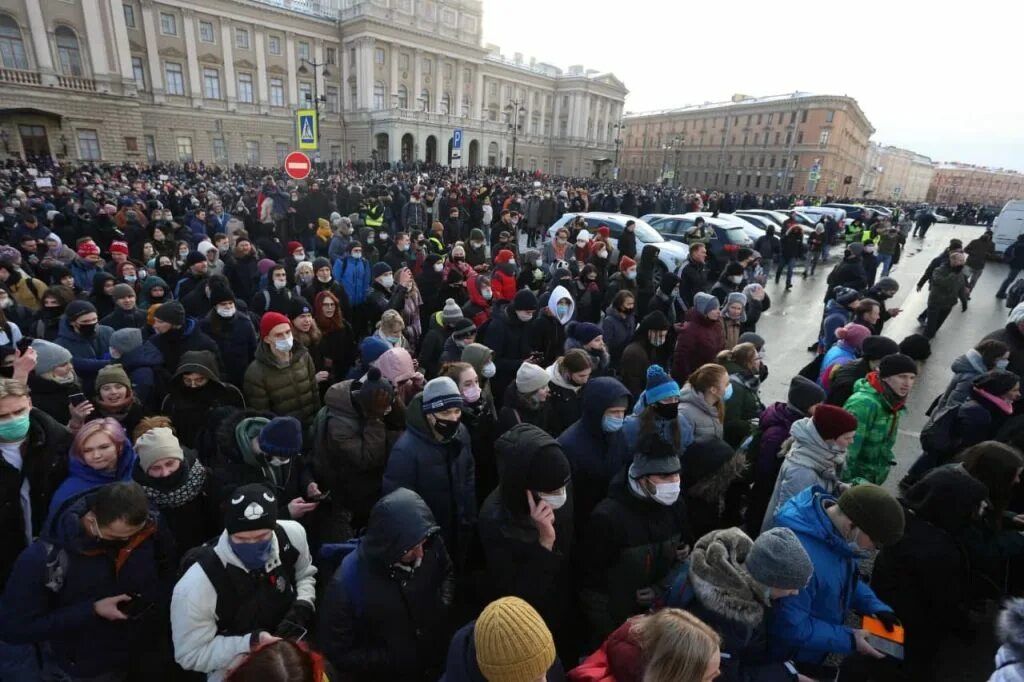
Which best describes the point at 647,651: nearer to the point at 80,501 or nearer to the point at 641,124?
the point at 80,501

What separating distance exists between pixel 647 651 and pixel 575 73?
3601 inches

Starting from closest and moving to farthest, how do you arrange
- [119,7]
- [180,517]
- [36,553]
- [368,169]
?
[36,553] → [180,517] → [368,169] → [119,7]

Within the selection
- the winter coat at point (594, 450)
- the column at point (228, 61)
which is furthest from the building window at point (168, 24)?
the winter coat at point (594, 450)

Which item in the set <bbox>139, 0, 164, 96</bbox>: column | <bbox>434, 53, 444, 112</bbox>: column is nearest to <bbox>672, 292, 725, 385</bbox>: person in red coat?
<bbox>139, 0, 164, 96</bbox>: column

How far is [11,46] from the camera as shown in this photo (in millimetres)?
34312

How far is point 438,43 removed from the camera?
59.8m

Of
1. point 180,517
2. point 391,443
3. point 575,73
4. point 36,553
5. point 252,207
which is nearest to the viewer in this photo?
point 36,553

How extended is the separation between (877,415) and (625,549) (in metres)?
2.46

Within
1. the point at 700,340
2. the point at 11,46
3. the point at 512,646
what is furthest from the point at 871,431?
the point at 11,46

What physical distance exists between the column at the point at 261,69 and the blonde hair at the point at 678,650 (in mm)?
61184

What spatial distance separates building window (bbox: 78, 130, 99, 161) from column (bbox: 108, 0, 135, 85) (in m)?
5.04

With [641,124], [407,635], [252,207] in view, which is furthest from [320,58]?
[407,635]

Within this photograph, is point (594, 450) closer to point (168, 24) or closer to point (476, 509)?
point (476, 509)

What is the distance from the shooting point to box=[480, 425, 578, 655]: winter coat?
7.59 ft
